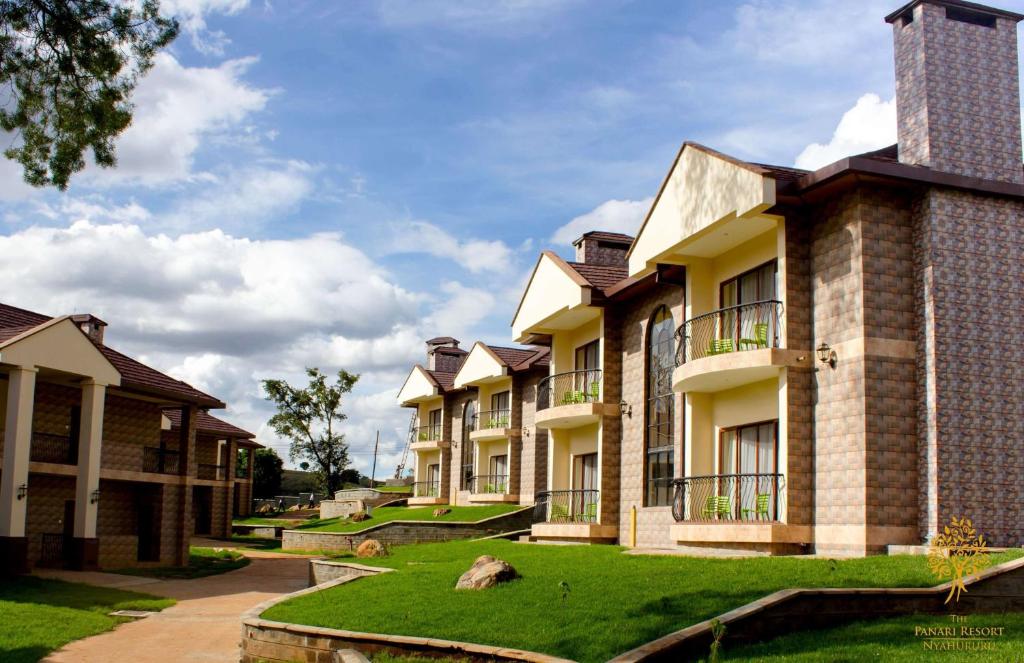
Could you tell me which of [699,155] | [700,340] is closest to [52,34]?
[699,155]

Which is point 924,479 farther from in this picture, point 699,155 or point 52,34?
point 52,34

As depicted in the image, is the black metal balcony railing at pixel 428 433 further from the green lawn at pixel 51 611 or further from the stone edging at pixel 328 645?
the stone edging at pixel 328 645

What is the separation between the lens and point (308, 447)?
5991 cm

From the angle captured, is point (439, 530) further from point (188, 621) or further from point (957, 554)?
point (957, 554)

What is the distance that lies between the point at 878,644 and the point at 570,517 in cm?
1625

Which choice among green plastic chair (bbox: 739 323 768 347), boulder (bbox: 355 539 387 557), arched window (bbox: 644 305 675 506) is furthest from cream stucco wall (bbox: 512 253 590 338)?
boulder (bbox: 355 539 387 557)

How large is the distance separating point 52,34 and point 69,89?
741 millimetres

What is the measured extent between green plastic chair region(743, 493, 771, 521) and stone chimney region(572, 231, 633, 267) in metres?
12.4

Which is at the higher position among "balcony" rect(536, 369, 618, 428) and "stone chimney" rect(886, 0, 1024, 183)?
"stone chimney" rect(886, 0, 1024, 183)

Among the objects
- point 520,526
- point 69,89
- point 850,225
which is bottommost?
point 520,526

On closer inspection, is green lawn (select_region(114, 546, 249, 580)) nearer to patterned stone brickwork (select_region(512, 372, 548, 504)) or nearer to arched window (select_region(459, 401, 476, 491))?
patterned stone brickwork (select_region(512, 372, 548, 504))

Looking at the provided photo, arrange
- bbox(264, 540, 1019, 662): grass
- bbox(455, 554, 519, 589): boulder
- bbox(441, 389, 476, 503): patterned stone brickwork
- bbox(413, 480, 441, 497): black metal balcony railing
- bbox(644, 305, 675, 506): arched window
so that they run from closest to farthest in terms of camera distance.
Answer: bbox(264, 540, 1019, 662): grass
bbox(455, 554, 519, 589): boulder
bbox(644, 305, 675, 506): arched window
bbox(441, 389, 476, 503): patterned stone brickwork
bbox(413, 480, 441, 497): black metal balcony railing

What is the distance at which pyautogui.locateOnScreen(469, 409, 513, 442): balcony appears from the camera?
36750mm

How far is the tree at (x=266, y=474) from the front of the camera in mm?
68750
